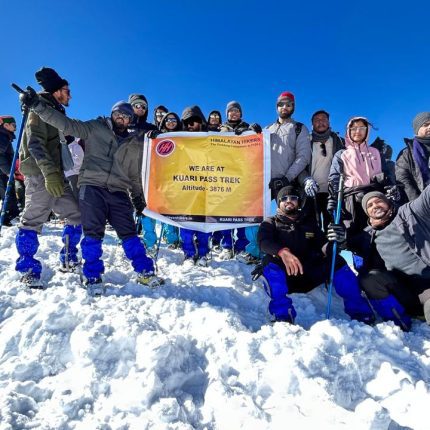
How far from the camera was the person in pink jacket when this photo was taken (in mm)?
4863

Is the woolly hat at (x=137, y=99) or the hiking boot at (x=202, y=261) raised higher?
the woolly hat at (x=137, y=99)

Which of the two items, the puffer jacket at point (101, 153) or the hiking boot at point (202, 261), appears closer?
the puffer jacket at point (101, 153)

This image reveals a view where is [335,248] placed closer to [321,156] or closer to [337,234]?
[337,234]

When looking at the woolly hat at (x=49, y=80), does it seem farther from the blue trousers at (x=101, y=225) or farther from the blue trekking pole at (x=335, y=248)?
the blue trekking pole at (x=335, y=248)

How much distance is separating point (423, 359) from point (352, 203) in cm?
254

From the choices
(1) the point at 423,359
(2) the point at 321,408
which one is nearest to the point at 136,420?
(2) the point at 321,408

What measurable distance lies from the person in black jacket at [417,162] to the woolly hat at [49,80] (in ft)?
17.8

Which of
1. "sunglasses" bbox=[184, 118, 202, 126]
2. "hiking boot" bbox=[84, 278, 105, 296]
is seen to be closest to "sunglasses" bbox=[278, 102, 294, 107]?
"sunglasses" bbox=[184, 118, 202, 126]

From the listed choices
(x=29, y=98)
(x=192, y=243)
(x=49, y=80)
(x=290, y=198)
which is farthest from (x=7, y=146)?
(x=290, y=198)

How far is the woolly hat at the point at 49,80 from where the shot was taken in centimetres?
452

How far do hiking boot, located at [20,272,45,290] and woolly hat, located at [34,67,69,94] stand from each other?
104 inches

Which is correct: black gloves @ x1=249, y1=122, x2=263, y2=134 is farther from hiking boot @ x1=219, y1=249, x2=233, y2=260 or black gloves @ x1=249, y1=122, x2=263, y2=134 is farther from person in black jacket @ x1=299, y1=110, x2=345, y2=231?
hiking boot @ x1=219, y1=249, x2=233, y2=260

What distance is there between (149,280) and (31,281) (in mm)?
1513

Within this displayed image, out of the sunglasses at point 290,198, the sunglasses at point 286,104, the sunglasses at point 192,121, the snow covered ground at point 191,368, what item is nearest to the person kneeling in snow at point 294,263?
the sunglasses at point 290,198
